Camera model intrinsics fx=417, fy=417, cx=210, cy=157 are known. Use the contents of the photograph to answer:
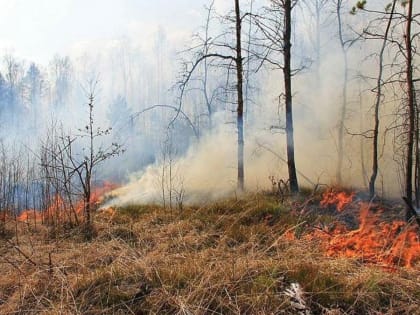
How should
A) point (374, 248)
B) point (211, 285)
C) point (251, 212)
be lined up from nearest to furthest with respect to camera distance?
point (211, 285)
point (374, 248)
point (251, 212)

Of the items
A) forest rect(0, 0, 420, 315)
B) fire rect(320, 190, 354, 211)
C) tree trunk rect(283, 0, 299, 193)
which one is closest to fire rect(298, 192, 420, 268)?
forest rect(0, 0, 420, 315)

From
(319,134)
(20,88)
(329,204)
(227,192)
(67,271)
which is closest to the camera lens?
(67,271)

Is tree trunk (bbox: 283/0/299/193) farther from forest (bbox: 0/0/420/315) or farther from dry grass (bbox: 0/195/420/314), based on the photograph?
dry grass (bbox: 0/195/420/314)

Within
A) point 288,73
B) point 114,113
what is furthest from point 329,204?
point 114,113

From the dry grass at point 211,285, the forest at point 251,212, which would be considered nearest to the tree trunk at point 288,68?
the forest at point 251,212

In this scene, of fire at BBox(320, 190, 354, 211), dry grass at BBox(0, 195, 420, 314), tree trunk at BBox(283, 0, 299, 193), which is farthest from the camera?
tree trunk at BBox(283, 0, 299, 193)

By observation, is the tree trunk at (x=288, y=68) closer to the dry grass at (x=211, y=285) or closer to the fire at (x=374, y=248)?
the fire at (x=374, y=248)

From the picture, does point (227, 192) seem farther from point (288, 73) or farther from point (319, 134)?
point (319, 134)

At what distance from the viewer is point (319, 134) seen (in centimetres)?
2081

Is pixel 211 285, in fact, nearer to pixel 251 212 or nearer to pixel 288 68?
pixel 251 212

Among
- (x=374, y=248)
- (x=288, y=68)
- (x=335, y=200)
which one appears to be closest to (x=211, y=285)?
(x=374, y=248)

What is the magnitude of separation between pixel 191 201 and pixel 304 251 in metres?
9.77

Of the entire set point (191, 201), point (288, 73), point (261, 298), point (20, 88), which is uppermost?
point (20, 88)

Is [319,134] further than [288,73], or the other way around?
[319,134]
